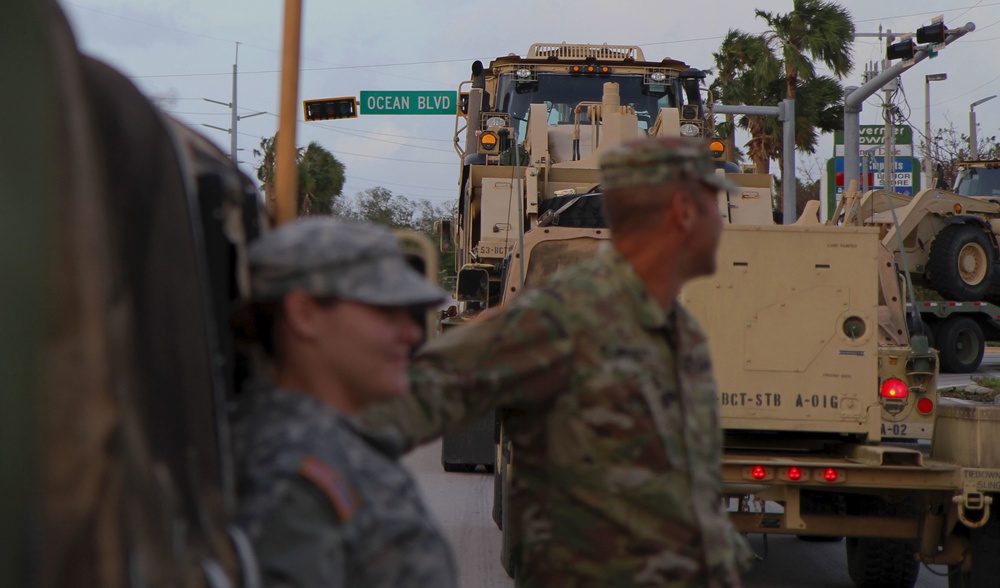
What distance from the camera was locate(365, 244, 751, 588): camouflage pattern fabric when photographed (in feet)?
8.31

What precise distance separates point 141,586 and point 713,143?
12.5m

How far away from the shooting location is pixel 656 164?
2.62 metres

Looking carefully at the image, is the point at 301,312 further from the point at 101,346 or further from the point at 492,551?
the point at 492,551

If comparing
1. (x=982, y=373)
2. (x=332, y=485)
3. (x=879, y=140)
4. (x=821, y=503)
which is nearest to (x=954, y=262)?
(x=982, y=373)

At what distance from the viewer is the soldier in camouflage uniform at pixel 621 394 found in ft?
8.32

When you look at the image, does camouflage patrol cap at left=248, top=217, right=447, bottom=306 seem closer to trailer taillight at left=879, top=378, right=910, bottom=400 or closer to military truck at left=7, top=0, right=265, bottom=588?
military truck at left=7, top=0, right=265, bottom=588

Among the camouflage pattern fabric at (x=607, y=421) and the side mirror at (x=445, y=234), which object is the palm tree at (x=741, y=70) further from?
the camouflage pattern fabric at (x=607, y=421)

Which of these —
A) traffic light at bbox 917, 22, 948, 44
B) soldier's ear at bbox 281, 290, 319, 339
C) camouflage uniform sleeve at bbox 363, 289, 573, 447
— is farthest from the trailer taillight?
traffic light at bbox 917, 22, 948, 44

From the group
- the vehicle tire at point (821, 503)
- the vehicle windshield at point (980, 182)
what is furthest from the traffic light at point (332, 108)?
the vehicle tire at point (821, 503)

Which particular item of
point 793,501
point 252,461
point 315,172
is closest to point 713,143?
point 793,501

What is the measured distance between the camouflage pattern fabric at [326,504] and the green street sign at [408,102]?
72.0 ft

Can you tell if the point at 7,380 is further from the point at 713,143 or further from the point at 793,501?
the point at 713,143

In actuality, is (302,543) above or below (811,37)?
below

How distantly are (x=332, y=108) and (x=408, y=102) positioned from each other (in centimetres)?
151
